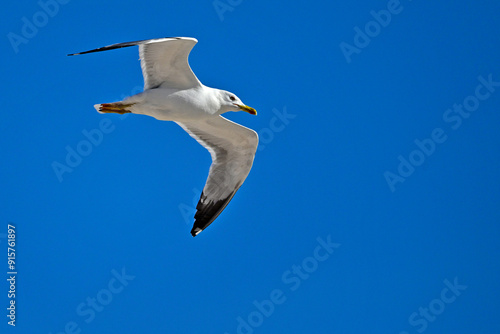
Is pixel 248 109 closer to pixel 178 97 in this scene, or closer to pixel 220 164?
pixel 178 97

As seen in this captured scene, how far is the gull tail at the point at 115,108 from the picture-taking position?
868 cm

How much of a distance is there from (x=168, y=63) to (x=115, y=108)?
819 millimetres

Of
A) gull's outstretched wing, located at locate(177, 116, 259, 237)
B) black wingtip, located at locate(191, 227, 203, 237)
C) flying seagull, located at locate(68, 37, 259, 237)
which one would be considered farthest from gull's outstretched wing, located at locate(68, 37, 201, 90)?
black wingtip, located at locate(191, 227, 203, 237)

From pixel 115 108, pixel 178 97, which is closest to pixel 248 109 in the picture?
pixel 178 97

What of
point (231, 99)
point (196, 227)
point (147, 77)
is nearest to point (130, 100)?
point (147, 77)

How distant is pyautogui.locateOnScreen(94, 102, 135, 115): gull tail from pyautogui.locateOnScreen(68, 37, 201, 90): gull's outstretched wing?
387mm

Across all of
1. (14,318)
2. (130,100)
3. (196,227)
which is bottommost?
(196,227)

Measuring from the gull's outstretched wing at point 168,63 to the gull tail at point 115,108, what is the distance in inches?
15.2

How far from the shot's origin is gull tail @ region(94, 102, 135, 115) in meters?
8.68

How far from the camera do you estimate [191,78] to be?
8859 millimetres

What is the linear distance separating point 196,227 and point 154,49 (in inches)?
120

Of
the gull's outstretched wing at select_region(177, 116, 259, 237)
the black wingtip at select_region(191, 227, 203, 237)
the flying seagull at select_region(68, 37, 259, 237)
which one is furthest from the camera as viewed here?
the black wingtip at select_region(191, 227, 203, 237)

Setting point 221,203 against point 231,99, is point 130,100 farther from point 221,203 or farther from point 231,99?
point 221,203

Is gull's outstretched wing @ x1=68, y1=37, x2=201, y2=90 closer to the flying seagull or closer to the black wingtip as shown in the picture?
the flying seagull
